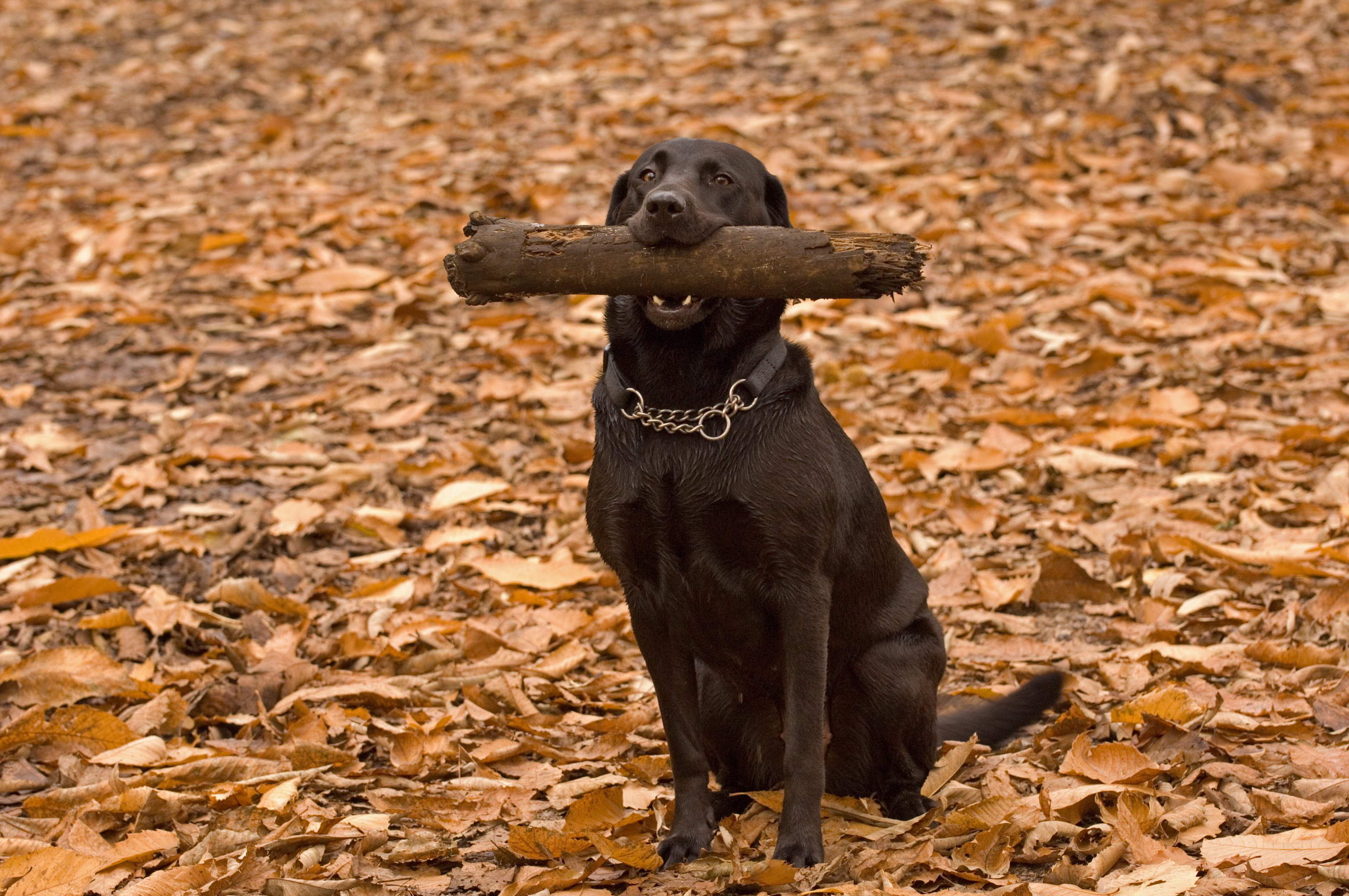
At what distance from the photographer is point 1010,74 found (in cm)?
960

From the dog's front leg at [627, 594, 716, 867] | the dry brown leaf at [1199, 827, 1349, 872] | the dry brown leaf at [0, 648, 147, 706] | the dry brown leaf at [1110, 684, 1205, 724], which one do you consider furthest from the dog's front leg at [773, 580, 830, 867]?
the dry brown leaf at [0, 648, 147, 706]

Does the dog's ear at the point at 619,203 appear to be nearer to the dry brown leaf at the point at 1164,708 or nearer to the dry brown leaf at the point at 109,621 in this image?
the dry brown leaf at the point at 1164,708

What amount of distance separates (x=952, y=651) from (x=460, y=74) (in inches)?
304

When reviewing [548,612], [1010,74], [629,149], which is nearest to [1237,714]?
[548,612]

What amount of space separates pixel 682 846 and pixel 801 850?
0.31m

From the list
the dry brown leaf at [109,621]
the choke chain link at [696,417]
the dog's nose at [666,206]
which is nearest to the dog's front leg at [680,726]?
the choke chain link at [696,417]

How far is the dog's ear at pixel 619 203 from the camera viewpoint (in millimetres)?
3420

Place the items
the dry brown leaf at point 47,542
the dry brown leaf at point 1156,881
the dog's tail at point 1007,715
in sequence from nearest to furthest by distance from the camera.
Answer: the dry brown leaf at point 1156,881 → the dog's tail at point 1007,715 → the dry brown leaf at point 47,542

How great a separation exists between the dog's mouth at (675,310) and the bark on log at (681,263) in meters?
0.04

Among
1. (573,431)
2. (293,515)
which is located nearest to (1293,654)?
(573,431)

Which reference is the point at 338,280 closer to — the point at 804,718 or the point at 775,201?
the point at 775,201

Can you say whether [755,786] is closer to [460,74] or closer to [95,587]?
[95,587]

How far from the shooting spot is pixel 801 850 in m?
2.95

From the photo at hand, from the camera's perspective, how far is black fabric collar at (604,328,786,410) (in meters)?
3.05
